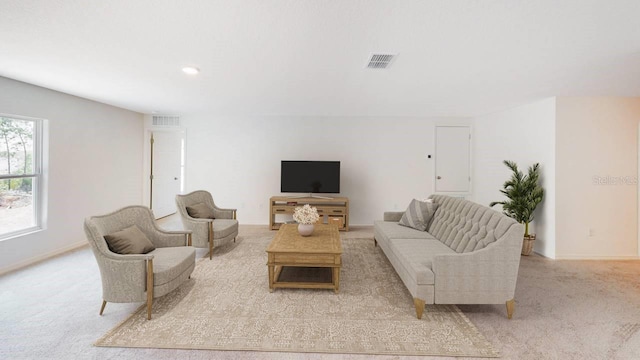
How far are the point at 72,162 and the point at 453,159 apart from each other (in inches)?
278

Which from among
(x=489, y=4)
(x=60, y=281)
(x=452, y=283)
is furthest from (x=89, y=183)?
(x=489, y=4)

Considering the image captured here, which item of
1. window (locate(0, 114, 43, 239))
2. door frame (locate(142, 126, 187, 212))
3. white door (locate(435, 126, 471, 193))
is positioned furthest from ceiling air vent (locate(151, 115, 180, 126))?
white door (locate(435, 126, 471, 193))

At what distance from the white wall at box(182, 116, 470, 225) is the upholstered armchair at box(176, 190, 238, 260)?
1.33 m

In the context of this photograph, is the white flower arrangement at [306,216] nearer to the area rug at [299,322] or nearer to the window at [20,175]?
the area rug at [299,322]

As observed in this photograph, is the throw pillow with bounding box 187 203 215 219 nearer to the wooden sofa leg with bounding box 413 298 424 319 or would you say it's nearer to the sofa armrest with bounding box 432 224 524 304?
the wooden sofa leg with bounding box 413 298 424 319

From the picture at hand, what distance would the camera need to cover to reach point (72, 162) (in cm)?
435

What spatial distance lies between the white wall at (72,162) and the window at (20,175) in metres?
0.14

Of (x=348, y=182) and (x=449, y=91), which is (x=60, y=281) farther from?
(x=449, y=91)

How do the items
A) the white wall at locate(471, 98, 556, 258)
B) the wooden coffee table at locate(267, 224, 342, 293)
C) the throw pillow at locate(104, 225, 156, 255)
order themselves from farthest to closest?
the white wall at locate(471, 98, 556, 258)
the wooden coffee table at locate(267, 224, 342, 293)
the throw pillow at locate(104, 225, 156, 255)

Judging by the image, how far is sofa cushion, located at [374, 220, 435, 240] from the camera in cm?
362

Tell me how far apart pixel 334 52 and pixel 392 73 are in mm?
893

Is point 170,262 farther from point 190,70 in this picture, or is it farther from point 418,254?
point 418,254

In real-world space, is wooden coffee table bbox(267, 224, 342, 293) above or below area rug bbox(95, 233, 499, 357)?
above

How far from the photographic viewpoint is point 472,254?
2.44 metres
